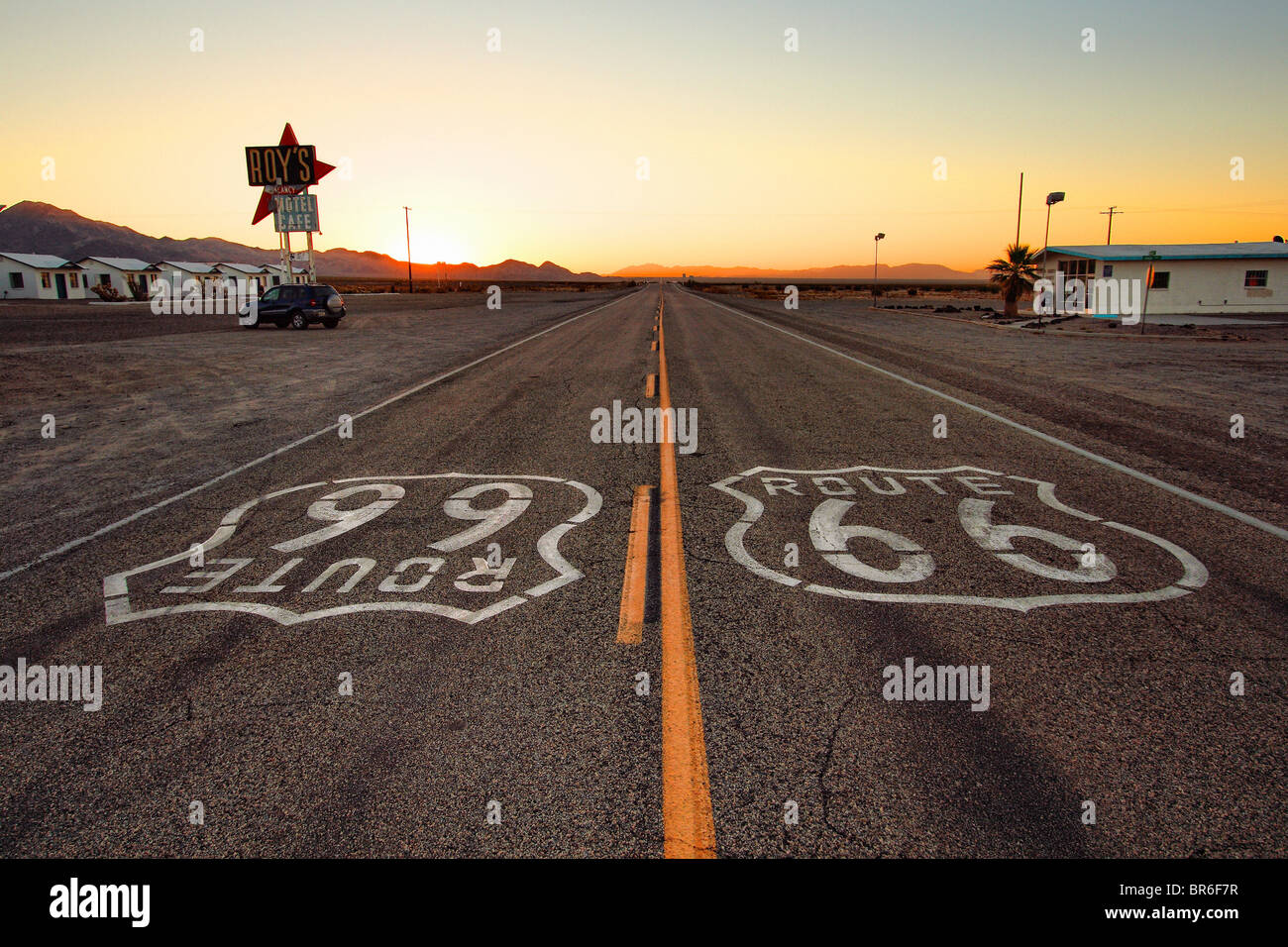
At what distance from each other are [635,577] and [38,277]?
8540 cm

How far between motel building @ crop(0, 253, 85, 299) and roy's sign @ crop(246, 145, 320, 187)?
4691 cm

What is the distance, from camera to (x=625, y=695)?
3.53 metres

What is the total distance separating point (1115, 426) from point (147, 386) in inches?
667

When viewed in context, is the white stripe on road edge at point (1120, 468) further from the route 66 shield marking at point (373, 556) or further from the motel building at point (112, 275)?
the motel building at point (112, 275)

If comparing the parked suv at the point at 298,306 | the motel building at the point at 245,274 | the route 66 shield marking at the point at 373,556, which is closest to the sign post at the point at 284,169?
the parked suv at the point at 298,306

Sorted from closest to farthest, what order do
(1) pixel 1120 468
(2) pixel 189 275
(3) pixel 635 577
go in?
(3) pixel 635 577
(1) pixel 1120 468
(2) pixel 189 275

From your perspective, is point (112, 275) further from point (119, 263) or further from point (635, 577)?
point (635, 577)

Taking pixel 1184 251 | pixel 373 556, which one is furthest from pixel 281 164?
pixel 1184 251

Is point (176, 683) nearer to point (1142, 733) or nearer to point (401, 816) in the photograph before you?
point (401, 816)

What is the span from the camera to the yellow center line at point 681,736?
2598 millimetres

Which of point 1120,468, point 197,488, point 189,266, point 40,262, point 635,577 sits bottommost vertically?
point 635,577

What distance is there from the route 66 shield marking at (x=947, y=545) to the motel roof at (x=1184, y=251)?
114 feet

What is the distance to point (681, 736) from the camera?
3.19 metres
